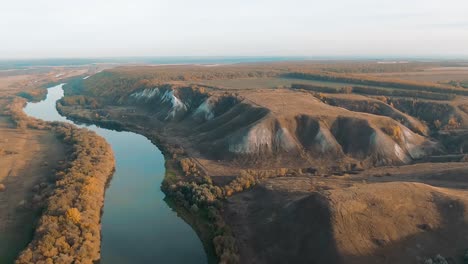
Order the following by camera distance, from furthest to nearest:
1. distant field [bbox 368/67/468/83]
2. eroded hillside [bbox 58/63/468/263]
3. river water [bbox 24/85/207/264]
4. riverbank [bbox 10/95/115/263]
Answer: distant field [bbox 368/67/468/83] < river water [bbox 24/85/207/264] < eroded hillside [bbox 58/63/468/263] < riverbank [bbox 10/95/115/263]

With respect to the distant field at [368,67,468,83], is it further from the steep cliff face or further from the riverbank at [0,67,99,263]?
the riverbank at [0,67,99,263]

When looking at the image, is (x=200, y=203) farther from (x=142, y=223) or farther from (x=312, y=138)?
(x=312, y=138)

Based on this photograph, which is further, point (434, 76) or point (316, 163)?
point (434, 76)

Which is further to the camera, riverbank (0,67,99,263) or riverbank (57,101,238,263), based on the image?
riverbank (0,67,99,263)

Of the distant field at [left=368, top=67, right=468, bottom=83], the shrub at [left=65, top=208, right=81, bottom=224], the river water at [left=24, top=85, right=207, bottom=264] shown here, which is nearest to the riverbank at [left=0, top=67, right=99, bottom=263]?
the shrub at [left=65, top=208, right=81, bottom=224]

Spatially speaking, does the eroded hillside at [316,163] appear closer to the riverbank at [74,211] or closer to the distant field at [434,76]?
the riverbank at [74,211]

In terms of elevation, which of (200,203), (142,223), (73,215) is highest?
(73,215)

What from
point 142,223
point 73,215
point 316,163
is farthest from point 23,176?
point 316,163

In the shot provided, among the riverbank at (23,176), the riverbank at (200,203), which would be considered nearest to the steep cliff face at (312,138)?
the riverbank at (200,203)

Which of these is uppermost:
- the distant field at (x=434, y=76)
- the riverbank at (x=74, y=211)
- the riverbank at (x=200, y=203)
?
the distant field at (x=434, y=76)
